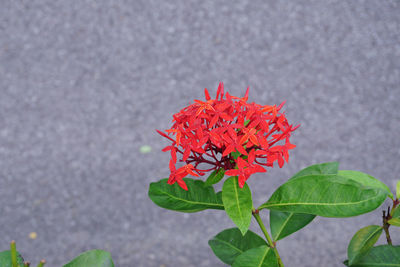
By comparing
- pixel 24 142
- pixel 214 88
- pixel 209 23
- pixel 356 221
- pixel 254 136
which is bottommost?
pixel 356 221

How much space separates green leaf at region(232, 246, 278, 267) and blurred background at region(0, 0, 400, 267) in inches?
48.0

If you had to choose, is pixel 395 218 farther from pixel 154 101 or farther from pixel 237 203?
pixel 154 101

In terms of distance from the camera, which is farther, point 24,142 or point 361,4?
point 361,4

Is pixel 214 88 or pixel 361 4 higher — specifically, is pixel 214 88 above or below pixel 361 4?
below

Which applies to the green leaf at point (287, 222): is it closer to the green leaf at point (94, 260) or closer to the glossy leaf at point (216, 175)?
the glossy leaf at point (216, 175)

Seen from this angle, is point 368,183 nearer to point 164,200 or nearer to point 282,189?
point 282,189

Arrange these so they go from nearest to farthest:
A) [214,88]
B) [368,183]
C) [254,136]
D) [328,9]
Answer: [254,136] → [368,183] → [214,88] → [328,9]

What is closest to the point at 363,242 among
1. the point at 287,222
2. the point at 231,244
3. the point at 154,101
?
the point at 287,222

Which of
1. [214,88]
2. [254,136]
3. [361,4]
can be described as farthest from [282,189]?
[361,4]

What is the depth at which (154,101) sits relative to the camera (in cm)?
279

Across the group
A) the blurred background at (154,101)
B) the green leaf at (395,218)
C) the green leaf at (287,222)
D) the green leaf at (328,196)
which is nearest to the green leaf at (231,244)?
the green leaf at (287,222)

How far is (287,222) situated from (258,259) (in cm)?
22

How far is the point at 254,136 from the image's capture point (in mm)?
1062

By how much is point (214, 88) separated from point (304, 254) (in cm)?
111
